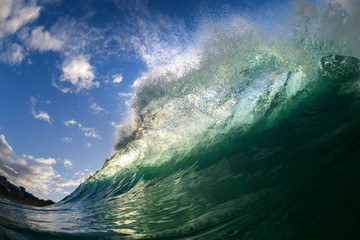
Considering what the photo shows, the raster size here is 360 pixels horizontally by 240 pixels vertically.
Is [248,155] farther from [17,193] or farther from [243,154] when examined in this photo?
[17,193]

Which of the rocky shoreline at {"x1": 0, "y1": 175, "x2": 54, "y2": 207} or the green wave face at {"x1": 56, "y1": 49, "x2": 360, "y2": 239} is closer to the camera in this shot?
the green wave face at {"x1": 56, "y1": 49, "x2": 360, "y2": 239}

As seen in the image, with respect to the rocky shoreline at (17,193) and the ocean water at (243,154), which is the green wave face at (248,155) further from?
the rocky shoreline at (17,193)

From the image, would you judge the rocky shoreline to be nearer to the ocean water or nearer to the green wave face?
the ocean water

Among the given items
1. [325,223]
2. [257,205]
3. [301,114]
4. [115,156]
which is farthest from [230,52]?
[115,156]

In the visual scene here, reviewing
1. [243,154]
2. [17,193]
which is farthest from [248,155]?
[17,193]

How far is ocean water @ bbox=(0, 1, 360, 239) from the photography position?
205 cm

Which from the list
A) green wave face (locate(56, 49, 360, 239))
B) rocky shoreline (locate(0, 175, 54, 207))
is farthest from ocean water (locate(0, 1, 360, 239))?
rocky shoreline (locate(0, 175, 54, 207))

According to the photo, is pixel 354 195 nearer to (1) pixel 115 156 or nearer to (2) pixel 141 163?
(2) pixel 141 163

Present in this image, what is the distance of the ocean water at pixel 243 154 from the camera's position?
6.74 ft

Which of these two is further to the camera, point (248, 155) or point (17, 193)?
point (17, 193)

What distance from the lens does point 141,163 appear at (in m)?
7.76

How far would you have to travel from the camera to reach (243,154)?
3941mm

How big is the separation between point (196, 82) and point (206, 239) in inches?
201

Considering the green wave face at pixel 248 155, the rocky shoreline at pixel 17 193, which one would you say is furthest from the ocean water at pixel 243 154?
the rocky shoreline at pixel 17 193
